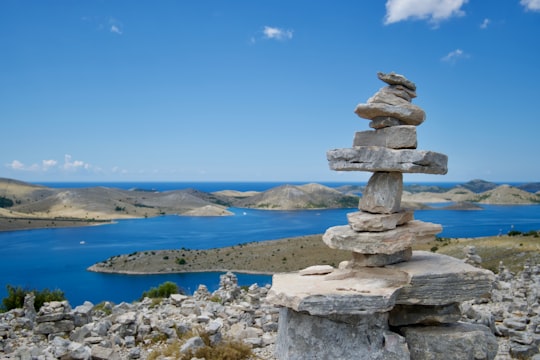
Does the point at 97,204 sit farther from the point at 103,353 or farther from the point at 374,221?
the point at 374,221

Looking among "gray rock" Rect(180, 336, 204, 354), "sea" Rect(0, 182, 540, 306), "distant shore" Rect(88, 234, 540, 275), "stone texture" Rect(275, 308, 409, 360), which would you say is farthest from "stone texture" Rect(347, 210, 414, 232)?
"distant shore" Rect(88, 234, 540, 275)

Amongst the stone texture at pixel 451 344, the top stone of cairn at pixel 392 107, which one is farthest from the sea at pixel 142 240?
the top stone of cairn at pixel 392 107

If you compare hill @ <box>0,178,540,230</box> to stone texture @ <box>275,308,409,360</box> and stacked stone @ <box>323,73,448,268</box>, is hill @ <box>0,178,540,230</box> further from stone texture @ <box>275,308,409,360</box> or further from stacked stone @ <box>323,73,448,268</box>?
stone texture @ <box>275,308,409,360</box>

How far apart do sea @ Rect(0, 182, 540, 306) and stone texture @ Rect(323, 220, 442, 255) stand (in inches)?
1293

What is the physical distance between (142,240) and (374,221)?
369ft

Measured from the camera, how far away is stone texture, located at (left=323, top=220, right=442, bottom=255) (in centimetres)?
1033

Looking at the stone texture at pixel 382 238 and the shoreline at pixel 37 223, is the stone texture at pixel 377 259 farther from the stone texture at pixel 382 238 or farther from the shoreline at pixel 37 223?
the shoreline at pixel 37 223

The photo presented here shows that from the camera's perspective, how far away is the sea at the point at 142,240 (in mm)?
66062

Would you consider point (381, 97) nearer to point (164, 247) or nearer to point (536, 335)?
point (536, 335)

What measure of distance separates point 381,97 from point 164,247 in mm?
97699

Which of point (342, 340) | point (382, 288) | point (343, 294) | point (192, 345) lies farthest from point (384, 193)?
point (192, 345)

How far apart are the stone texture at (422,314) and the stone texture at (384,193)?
2349mm

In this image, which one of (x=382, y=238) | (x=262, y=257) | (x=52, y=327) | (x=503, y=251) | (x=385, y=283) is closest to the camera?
(x=385, y=283)

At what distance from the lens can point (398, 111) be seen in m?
10.5
